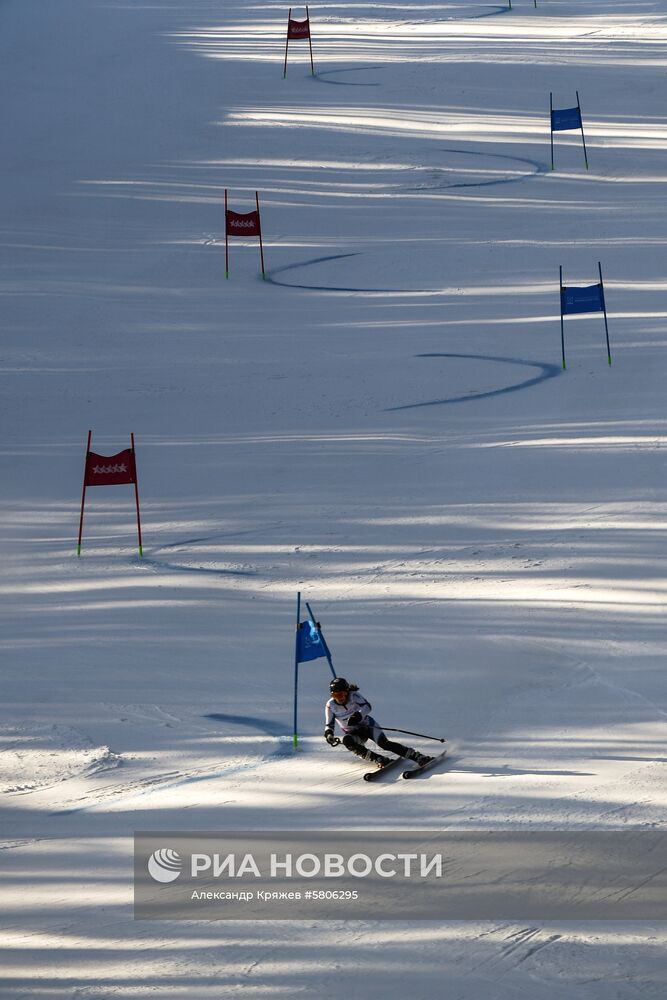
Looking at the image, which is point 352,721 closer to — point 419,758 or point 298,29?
point 419,758

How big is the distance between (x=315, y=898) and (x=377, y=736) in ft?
5.17

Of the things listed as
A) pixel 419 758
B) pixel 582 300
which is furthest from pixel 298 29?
pixel 419 758

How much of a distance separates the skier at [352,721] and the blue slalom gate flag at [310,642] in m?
0.35

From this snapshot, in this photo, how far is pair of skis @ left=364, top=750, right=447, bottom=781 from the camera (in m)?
7.98

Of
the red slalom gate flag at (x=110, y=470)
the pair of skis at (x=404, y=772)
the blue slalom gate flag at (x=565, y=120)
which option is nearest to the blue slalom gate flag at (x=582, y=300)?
the red slalom gate flag at (x=110, y=470)

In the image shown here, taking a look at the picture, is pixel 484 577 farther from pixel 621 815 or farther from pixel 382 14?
pixel 382 14

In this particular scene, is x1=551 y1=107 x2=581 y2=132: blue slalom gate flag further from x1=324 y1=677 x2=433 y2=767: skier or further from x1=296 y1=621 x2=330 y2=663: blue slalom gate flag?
x1=324 y1=677 x2=433 y2=767: skier

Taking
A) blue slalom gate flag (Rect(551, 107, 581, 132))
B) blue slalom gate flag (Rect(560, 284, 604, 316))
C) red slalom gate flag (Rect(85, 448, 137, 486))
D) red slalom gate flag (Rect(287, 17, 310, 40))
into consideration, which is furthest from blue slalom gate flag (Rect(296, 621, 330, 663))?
red slalom gate flag (Rect(287, 17, 310, 40))

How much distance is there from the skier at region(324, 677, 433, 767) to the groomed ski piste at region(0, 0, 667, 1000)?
0.20 meters

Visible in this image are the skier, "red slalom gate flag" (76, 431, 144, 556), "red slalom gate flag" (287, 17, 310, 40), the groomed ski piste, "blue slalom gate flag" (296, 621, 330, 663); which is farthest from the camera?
"red slalom gate flag" (287, 17, 310, 40)

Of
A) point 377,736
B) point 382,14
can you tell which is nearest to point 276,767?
point 377,736

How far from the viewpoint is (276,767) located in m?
8.27

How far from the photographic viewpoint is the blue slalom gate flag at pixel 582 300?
14.0m

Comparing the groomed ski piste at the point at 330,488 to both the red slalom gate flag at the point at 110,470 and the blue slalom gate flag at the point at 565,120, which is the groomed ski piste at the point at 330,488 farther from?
the blue slalom gate flag at the point at 565,120
